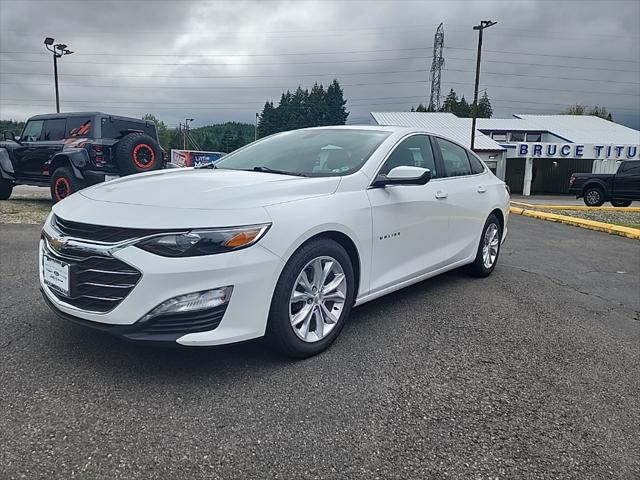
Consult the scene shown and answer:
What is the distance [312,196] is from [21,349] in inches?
79.6

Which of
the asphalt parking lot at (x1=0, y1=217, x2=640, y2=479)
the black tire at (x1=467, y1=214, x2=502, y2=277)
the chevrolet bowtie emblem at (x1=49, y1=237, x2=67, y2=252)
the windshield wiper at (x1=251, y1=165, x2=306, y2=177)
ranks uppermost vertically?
the windshield wiper at (x1=251, y1=165, x2=306, y2=177)

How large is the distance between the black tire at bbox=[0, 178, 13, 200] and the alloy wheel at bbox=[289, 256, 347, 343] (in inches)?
429

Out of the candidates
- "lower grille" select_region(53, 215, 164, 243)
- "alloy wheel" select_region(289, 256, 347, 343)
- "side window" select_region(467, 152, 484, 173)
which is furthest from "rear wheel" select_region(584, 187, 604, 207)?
"lower grille" select_region(53, 215, 164, 243)

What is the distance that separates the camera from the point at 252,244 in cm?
267

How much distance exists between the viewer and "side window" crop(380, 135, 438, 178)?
3816 millimetres

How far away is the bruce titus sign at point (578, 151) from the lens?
110 ft

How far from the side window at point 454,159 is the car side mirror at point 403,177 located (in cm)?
119

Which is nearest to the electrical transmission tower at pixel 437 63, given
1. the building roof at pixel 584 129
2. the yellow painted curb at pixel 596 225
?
the building roof at pixel 584 129

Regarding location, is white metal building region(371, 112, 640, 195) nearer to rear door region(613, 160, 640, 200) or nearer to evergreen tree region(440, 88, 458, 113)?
rear door region(613, 160, 640, 200)

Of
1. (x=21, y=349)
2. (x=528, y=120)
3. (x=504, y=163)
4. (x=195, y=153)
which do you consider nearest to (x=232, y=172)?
(x=21, y=349)

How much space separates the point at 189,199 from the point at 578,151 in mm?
36181

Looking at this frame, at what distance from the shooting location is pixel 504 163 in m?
34.8

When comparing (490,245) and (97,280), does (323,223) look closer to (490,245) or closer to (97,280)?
(97,280)

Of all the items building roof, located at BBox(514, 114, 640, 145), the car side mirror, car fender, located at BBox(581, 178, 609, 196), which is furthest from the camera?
building roof, located at BBox(514, 114, 640, 145)
